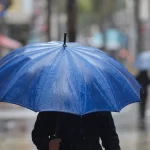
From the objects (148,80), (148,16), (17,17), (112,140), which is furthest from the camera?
(148,16)

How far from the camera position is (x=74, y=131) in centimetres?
414

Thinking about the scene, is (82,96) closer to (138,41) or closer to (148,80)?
(148,80)

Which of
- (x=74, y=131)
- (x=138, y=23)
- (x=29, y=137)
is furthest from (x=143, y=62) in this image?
(x=138, y=23)

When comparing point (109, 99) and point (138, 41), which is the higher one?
point (109, 99)

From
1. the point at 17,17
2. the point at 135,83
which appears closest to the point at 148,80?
the point at 135,83

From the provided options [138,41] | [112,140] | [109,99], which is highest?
[109,99]

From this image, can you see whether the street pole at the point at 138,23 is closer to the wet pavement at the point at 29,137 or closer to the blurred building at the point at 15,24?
the blurred building at the point at 15,24

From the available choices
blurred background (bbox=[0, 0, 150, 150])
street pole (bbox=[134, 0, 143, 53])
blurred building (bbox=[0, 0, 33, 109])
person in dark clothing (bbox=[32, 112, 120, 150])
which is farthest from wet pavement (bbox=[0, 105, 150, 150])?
street pole (bbox=[134, 0, 143, 53])

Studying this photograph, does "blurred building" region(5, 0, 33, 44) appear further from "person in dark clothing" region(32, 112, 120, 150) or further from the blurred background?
"person in dark clothing" region(32, 112, 120, 150)

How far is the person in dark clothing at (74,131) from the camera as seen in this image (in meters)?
4.14

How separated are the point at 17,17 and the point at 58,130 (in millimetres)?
28604

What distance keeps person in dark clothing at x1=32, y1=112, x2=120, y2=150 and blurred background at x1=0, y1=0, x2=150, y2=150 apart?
703 centimetres

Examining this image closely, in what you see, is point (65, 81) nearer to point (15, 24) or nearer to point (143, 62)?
point (143, 62)

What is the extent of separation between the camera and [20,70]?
13.6 feet
